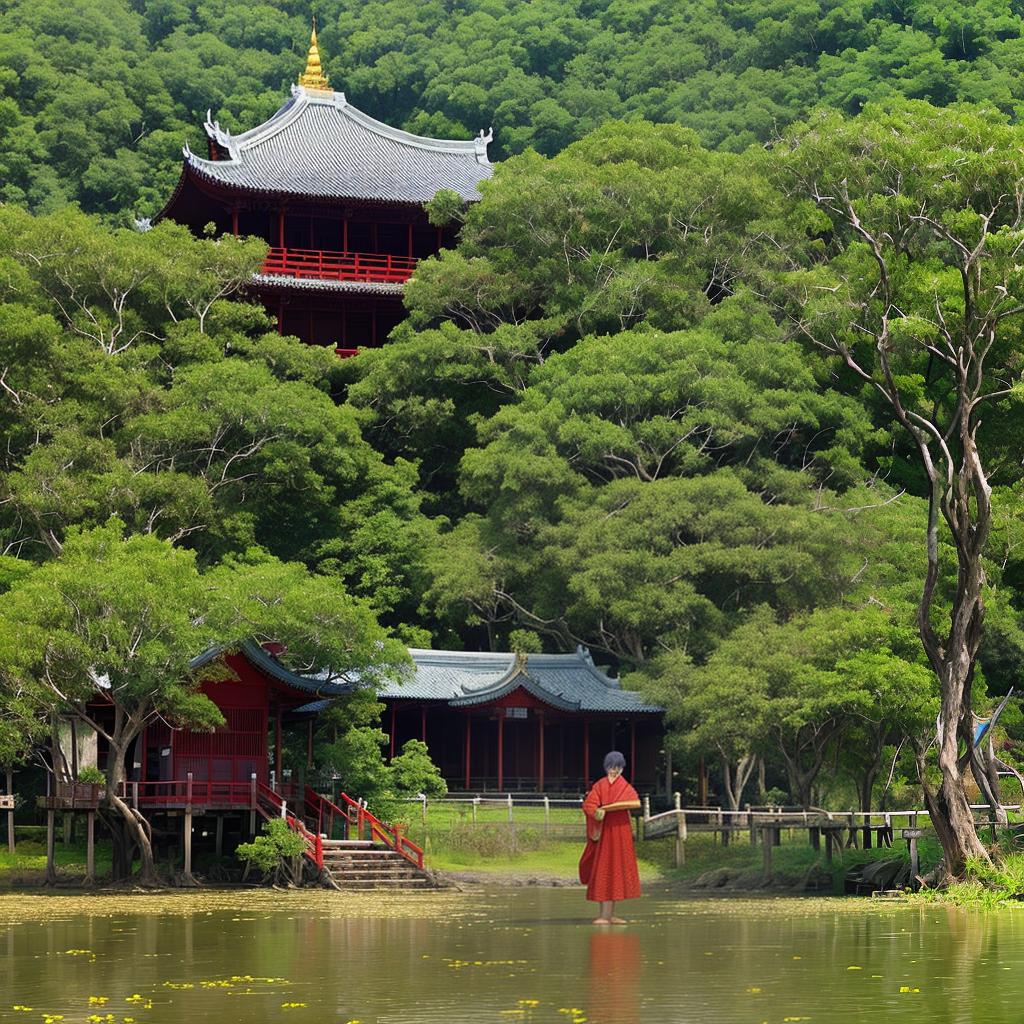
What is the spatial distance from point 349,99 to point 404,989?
83.8m

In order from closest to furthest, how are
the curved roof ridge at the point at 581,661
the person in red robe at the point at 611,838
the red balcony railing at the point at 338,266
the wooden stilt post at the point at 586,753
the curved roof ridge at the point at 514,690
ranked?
the person in red robe at the point at 611,838, the curved roof ridge at the point at 514,690, the curved roof ridge at the point at 581,661, the wooden stilt post at the point at 586,753, the red balcony railing at the point at 338,266

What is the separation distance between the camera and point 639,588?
43500 millimetres

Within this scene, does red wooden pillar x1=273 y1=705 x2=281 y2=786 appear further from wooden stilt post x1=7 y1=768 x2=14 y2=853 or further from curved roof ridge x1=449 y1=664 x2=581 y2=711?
curved roof ridge x1=449 y1=664 x2=581 y2=711

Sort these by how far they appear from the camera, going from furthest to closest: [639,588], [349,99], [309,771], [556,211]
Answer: [349,99] → [556,211] → [639,588] → [309,771]

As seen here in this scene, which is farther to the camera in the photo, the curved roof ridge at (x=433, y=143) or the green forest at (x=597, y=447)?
the curved roof ridge at (x=433, y=143)

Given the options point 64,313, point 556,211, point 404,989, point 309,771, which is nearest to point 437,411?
point 556,211

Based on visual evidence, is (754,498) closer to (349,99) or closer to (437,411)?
(437,411)

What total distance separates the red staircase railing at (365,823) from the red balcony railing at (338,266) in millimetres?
23751

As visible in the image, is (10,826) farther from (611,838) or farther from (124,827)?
(611,838)

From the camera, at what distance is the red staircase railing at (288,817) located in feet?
104

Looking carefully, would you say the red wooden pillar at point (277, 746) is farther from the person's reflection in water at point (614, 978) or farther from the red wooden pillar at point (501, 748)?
the person's reflection in water at point (614, 978)

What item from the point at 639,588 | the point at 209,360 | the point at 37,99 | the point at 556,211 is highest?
the point at 37,99

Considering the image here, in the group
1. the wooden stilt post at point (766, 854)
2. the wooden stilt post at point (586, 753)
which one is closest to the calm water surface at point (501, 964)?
the wooden stilt post at point (766, 854)

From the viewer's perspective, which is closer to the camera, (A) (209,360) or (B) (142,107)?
(A) (209,360)
